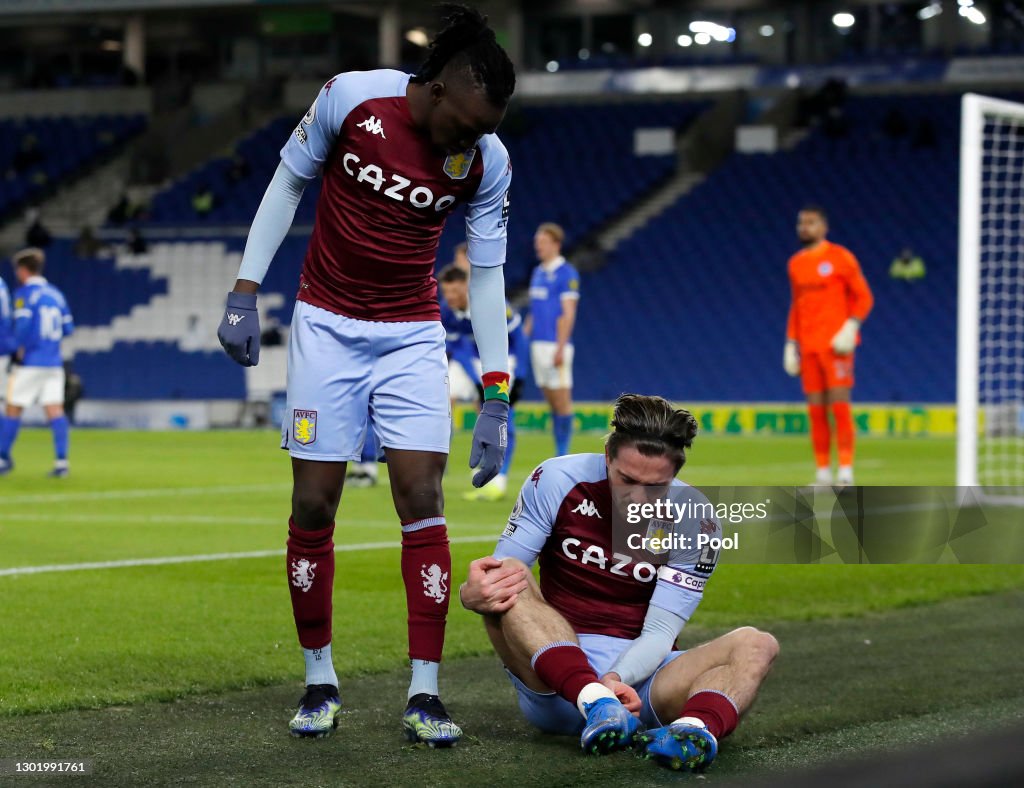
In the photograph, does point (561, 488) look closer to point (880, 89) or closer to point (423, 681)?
point (423, 681)

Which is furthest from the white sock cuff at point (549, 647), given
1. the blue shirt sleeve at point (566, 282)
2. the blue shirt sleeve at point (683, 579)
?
the blue shirt sleeve at point (566, 282)

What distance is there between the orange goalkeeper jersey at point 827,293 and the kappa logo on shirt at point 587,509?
8693mm

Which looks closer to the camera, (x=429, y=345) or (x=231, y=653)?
(x=429, y=345)

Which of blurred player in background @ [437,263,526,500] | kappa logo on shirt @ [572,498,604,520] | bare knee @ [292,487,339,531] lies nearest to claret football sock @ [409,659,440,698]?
bare knee @ [292,487,339,531]

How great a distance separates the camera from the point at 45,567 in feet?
25.6

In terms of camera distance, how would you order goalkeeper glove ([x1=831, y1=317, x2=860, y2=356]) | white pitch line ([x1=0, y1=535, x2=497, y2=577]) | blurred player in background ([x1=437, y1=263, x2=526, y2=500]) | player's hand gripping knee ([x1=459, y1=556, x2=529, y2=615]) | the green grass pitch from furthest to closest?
goalkeeper glove ([x1=831, y1=317, x2=860, y2=356]) → blurred player in background ([x1=437, y1=263, x2=526, y2=500]) → white pitch line ([x1=0, y1=535, x2=497, y2=577]) → player's hand gripping knee ([x1=459, y1=556, x2=529, y2=615]) → the green grass pitch

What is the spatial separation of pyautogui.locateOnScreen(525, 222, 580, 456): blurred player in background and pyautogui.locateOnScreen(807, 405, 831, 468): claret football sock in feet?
7.20

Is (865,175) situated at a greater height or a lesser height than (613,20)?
lesser

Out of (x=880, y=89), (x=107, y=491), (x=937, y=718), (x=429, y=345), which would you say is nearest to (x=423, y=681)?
(x=429, y=345)

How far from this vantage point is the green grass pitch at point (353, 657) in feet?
12.5

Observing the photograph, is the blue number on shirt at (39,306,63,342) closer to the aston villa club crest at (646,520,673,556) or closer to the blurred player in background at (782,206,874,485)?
the blurred player in background at (782,206,874,485)

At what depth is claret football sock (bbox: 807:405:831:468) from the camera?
12.3 meters

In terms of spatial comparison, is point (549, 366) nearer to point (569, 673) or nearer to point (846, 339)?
point (846, 339)

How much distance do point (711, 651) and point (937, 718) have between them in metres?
0.88
